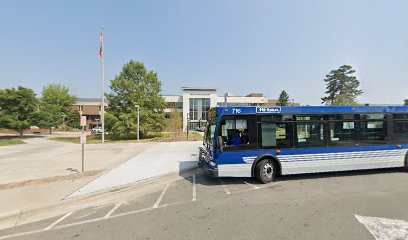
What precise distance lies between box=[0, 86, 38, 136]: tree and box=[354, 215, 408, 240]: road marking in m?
36.0

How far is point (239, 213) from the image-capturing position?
4570mm

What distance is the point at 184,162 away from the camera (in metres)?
10.2

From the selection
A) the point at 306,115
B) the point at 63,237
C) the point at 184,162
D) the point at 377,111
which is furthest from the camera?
the point at 184,162

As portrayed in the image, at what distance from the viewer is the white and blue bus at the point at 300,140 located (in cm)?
662

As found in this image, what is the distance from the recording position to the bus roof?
679cm

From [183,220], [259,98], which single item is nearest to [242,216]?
[183,220]

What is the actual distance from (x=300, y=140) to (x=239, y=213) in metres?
3.85

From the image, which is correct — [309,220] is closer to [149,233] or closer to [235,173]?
[235,173]

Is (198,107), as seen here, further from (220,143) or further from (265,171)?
(220,143)

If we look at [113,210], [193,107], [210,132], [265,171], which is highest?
[193,107]

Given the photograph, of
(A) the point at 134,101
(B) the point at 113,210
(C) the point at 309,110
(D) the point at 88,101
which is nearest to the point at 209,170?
(B) the point at 113,210

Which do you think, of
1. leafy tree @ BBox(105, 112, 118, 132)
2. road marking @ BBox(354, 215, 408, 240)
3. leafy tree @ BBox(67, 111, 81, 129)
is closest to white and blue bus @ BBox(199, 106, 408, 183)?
road marking @ BBox(354, 215, 408, 240)

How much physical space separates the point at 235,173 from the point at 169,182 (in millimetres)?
2475

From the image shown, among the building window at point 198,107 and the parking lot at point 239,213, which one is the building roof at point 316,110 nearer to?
the parking lot at point 239,213
